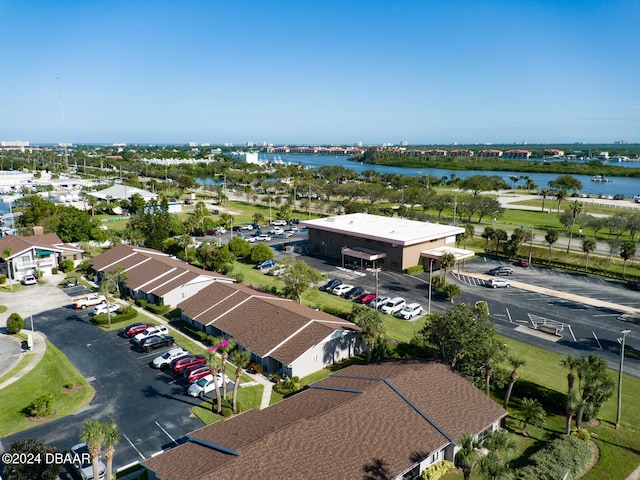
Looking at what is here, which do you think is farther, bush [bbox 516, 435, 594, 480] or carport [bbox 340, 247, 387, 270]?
carport [bbox 340, 247, 387, 270]

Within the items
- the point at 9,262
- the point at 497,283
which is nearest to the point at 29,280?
the point at 9,262

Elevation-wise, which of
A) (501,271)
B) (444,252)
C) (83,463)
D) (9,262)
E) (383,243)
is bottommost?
(83,463)

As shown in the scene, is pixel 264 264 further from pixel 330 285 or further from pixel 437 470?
pixel 437 470

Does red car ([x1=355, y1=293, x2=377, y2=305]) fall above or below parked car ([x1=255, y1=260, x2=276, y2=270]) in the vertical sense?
below

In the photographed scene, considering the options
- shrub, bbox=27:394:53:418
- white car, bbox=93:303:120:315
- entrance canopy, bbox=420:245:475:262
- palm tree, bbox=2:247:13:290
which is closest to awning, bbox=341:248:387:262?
entrance canopy, bbox=420:245:475:262

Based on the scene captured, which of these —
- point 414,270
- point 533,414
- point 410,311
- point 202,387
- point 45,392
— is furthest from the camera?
point 414,270

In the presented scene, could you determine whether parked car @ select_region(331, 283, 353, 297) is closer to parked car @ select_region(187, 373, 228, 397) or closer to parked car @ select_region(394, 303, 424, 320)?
parked car @ select_region(394, 303, 424, 320)

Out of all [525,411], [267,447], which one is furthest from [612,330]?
[267,447]
